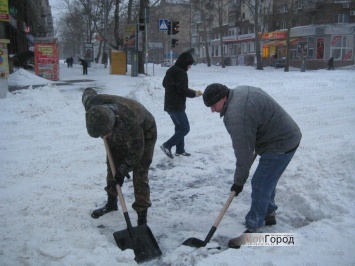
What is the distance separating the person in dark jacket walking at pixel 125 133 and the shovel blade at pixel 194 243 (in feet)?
1.86

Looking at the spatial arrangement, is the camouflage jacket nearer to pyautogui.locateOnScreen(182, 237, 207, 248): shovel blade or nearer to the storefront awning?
pyautogui.locateOnScreen(182, 237, 207, 248): shovel blade

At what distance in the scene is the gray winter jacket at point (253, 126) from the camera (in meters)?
2.94

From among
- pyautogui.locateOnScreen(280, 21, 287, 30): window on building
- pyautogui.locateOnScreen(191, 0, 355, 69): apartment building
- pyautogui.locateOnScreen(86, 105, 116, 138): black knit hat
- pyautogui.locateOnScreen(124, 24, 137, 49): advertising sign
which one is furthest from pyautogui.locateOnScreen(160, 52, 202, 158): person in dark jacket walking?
pyautogui.locateOnScreen(280, 21, 287, 30): window on building

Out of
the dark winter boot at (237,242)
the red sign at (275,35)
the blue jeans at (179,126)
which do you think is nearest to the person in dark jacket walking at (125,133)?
the dark winter boot at (237,242)

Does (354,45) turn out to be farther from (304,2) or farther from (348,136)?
(348,136)

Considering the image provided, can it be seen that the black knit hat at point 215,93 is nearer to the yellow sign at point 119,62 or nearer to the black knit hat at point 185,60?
the black knit hat at point 185,60

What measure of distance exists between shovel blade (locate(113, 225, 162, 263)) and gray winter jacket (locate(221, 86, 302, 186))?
967 mm

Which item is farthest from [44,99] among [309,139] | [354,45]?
[354,45]

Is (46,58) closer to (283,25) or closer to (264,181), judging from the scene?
(264,181)

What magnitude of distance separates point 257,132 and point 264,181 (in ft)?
1.54

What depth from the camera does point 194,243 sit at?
10.8 ft

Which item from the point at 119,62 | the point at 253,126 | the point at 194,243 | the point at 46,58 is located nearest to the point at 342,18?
the point at 119,62

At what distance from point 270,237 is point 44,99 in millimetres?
7407

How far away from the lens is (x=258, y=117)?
300 cm
